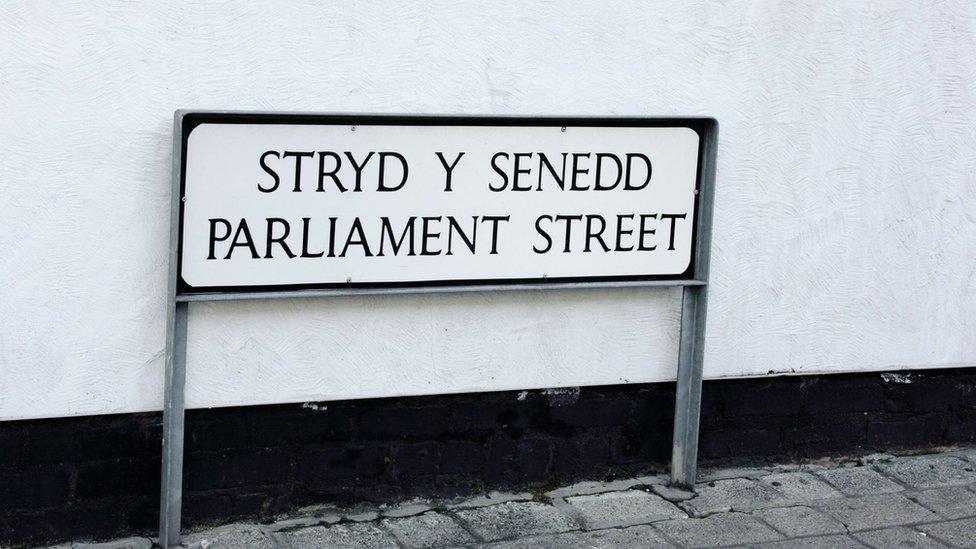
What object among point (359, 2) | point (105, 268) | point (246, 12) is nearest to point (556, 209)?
point (359, 2)

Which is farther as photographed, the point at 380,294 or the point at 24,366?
the point at 380,294

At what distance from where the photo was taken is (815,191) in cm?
487

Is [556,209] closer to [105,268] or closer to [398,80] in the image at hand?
[398,80]

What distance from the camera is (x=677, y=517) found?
14.8 ft

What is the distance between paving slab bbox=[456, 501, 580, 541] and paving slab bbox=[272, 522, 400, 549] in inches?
13.0

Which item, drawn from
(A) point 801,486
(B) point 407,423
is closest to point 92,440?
(B) point 407,423

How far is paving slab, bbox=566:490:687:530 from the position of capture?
4.46 meters

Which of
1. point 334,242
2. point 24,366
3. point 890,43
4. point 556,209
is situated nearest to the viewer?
point 24,366

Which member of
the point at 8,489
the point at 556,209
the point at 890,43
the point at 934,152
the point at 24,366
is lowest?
the point at 8,489

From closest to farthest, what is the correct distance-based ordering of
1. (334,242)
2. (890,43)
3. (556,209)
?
1. (334,242)
2. (556,209)
3. (890,43)

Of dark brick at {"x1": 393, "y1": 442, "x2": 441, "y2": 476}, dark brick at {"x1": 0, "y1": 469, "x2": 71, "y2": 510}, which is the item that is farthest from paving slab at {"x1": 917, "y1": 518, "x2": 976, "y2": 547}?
dark brick at {"x1": 0, "y1": 469, "x2": 71, "y2": 510}

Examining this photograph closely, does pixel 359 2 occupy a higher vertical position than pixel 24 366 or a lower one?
higher

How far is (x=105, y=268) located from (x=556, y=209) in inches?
59.0

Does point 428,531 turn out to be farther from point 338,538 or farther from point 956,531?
point 956,531
